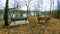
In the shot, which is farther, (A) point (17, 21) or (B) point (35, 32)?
(A) point (17, 21)

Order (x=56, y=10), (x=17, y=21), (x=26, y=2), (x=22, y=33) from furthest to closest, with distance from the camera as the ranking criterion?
(x=56, y=10), (x=26, y=2), (x=17, y=21), (x=22, y=33)

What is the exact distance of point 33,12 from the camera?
1309 centimetres

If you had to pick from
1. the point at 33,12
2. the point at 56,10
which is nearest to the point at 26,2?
the point at 33,12

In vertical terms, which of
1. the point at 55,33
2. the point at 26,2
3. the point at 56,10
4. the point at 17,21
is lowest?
the point at 55,33

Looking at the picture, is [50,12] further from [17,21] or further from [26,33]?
[26,33]

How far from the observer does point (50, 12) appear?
12086mm

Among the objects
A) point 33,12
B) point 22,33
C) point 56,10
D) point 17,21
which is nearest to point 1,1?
point 17,21

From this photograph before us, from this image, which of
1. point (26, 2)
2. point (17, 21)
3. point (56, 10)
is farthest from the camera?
point (56, 10)

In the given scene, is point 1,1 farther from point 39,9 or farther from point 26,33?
point 39,9

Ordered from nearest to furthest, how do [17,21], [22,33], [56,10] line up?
[22,33], [17,21], [56,10]

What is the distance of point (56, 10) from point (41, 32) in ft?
22.8

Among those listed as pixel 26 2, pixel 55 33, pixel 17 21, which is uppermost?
pixel 26 2

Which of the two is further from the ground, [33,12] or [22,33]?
[33,12]

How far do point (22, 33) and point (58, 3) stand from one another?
312 inches
